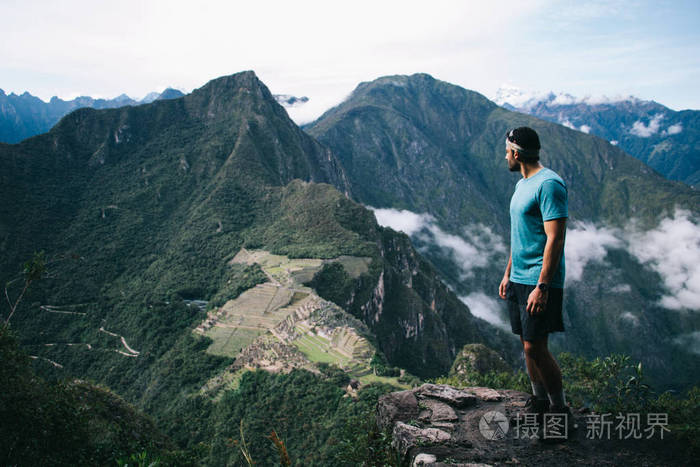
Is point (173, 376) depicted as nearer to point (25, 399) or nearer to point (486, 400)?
point (25, 399)

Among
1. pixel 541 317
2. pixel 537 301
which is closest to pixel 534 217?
pixel 537 301

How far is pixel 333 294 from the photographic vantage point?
61312mm

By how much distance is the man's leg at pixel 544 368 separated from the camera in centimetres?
511

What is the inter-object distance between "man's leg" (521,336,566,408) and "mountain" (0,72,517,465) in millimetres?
16430

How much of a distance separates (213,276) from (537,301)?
73612mm

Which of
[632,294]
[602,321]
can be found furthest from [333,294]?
[632,294]

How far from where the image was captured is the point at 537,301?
480cm

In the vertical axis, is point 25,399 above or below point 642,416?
below

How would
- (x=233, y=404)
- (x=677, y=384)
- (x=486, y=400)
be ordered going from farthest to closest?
(x=677, y=384)
(x=233, y=404)
(x=486, y=400)

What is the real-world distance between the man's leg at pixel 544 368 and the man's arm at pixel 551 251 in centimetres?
70

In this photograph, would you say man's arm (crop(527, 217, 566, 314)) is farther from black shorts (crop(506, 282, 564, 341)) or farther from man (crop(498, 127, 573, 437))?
black shorts (crop(506, 282, 564, 341))

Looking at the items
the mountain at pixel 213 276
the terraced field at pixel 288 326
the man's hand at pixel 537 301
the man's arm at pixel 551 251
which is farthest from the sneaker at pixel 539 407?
the terraced field at pixel 288 326

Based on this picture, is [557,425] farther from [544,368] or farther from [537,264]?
[537,264]

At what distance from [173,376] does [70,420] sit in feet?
123
